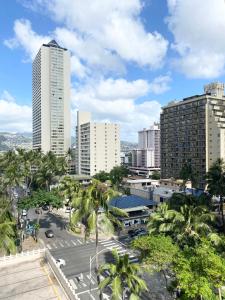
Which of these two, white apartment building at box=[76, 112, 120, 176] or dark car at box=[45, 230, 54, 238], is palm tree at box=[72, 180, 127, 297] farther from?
white apartment building at box=[76, 112, 120, 176]

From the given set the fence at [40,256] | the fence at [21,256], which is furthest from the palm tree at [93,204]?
the fence at [21,256]

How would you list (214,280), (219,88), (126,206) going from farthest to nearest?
(219,88) → (126,206) → (214,280)

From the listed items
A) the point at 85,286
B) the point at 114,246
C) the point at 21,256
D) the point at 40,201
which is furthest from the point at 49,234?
the point at 21,256

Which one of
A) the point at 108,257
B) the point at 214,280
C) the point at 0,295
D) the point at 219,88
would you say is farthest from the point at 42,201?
the point at 219,88

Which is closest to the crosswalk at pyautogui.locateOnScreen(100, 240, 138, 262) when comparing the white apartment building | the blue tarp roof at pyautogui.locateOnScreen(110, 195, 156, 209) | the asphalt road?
the asphalt road

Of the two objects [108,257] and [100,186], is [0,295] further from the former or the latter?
[108,257]
